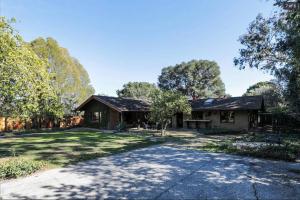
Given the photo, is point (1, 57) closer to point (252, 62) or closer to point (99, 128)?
point (99, 128)

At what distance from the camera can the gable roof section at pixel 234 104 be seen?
22938 mm

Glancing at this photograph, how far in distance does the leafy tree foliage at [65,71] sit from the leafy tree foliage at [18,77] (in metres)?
23.2

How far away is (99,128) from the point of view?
26.0 metres

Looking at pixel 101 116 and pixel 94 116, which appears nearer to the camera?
pixel 101 116

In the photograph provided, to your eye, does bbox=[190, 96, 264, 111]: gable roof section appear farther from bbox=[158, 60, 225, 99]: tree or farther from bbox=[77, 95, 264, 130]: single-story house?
bbox=[158, 60, 225, 99]: tree

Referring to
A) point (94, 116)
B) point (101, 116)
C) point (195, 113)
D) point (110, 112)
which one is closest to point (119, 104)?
point (110, 112)

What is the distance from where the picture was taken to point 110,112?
83.0ft

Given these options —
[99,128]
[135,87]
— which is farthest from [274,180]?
[135,87]

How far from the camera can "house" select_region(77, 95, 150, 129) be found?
80.9 ft

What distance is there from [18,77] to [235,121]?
21401 millimetres

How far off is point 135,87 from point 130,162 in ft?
162

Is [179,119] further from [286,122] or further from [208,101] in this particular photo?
[286,122]

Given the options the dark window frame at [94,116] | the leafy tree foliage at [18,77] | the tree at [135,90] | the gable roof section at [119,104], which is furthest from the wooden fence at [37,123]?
the tree at [135,90]

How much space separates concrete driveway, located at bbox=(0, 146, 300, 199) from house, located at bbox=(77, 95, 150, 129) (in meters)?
15.0
